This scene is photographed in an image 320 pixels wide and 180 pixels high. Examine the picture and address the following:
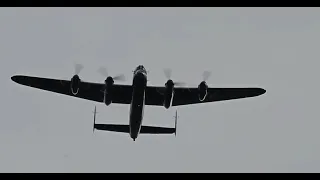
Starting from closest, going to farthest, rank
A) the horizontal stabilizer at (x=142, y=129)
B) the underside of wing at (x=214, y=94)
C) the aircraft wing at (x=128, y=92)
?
the horizontal stabilizer at (x=142, y=129), the aircraft wing at (x=128, y=92), the underside of wing at (x=214, y=94)

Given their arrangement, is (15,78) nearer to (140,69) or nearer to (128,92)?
(128,92)

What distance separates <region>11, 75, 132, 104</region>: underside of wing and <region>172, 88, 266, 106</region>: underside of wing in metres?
3.05

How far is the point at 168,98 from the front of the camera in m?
26.5

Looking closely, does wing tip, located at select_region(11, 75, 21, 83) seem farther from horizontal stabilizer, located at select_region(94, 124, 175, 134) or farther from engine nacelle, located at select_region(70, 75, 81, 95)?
horizontal stabilizer, located at select_region(94, 124, 175, 134)

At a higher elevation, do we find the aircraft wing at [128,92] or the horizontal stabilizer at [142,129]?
the aircraft wing at [128,92]

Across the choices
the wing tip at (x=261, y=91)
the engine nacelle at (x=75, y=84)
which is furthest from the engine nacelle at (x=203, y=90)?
the engine nacelle at (x=75, y=84)

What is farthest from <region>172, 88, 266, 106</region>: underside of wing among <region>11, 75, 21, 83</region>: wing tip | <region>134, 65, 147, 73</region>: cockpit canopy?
<region>11, 75, 21, 83</region>: wing tip

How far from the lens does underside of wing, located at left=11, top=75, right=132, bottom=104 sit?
2894 centimetres

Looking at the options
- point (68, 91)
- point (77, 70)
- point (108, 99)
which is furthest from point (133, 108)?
point (68, 91)

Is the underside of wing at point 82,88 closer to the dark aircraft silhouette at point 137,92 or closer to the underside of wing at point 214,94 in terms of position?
the dark aircraft silhouette at point 137,92

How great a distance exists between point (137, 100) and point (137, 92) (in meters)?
0.58

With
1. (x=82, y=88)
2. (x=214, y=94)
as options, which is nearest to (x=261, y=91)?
(x=214, y=94)

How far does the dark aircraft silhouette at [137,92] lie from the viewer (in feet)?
86.3

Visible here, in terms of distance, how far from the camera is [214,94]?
30.2m
